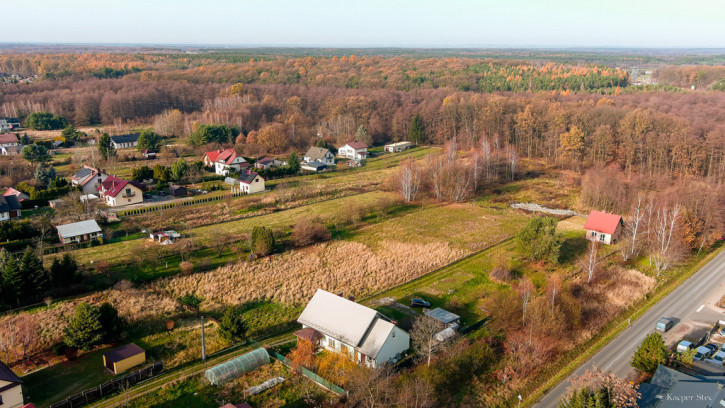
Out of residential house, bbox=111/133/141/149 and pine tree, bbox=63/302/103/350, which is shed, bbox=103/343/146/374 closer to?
pine tree, bbox=63/302/103/350

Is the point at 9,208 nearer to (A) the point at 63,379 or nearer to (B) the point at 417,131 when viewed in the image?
(A) the point at 63,379

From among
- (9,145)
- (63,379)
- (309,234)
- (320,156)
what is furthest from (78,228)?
(9,145)

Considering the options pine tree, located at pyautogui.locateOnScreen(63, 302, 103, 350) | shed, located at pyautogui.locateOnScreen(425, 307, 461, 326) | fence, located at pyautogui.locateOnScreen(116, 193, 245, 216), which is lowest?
fence, located at pyautogui.locateOnScreen(116, 193, 245, 216)

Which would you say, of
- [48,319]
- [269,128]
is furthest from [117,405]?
[269,128]

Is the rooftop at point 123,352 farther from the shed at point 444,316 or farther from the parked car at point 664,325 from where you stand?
the parked car at point 664,325

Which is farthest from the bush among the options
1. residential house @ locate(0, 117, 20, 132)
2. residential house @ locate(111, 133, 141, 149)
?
residential house @ locate(0, 117, 20, 132)
